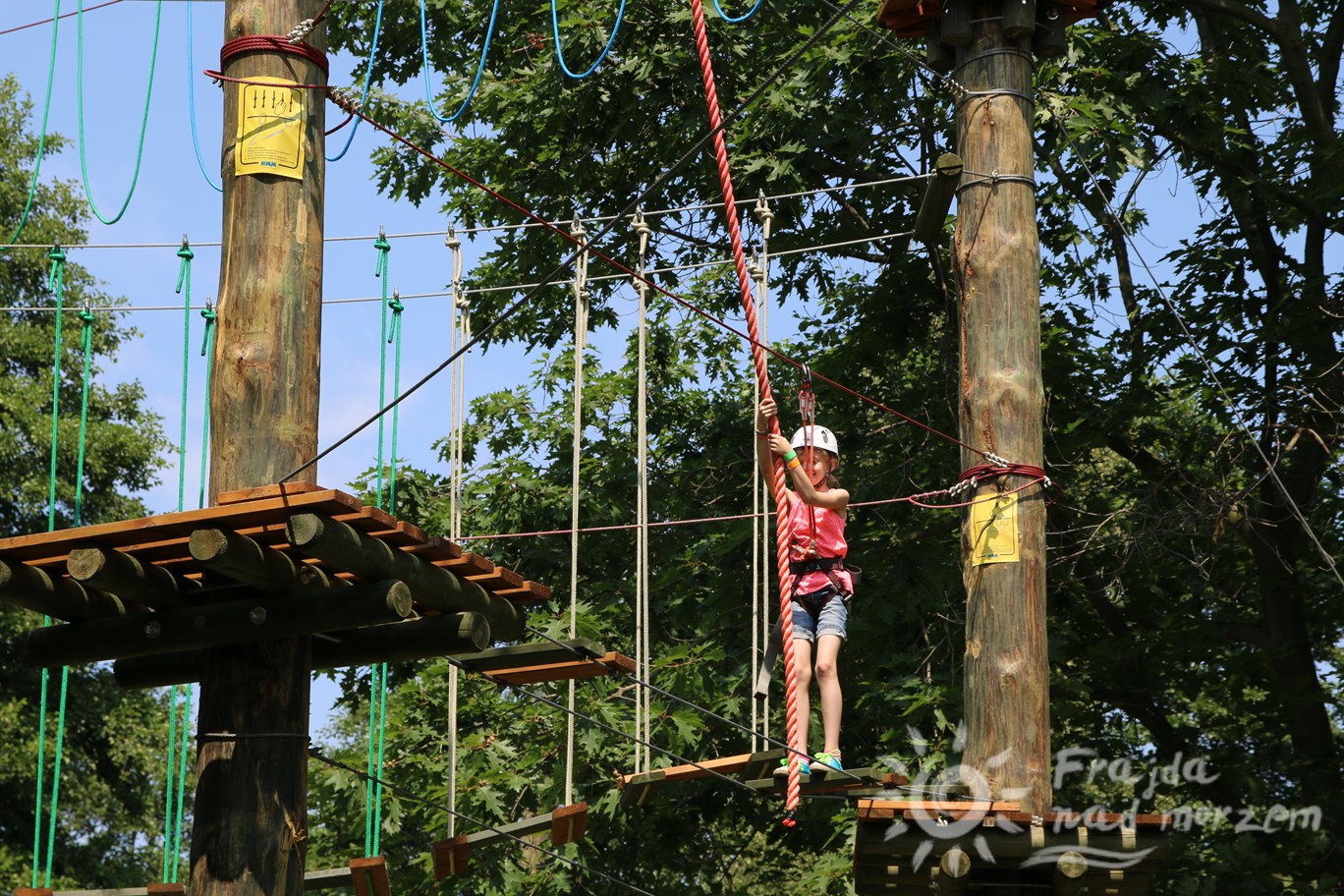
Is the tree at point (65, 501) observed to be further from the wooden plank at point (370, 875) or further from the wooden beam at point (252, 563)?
the wooden beam at point (252, 563)

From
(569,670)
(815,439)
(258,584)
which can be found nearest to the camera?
(258,584)

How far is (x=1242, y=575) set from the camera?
11852 mm

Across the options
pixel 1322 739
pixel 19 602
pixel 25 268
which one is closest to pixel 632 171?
pixel 1322 739

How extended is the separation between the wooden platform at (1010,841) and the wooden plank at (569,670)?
1.55 m

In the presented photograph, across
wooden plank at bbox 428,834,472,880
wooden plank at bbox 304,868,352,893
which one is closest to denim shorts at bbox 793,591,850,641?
wooden plank at bbox 428,834,472,880

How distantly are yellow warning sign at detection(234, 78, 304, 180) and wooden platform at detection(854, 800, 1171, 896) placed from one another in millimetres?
2631

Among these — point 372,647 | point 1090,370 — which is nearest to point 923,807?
point 372,647

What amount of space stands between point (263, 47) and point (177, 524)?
161 cm

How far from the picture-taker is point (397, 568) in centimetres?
520

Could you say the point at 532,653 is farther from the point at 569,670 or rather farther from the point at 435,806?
the point at 435,806

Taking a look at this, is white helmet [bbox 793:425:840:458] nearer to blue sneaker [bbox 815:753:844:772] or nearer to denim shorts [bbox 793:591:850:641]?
denim shorts [bbox 793:591:850:641]

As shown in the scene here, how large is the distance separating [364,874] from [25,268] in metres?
15.3

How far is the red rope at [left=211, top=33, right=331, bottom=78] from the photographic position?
567 centimetres

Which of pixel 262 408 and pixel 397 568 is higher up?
pixel 262 408
